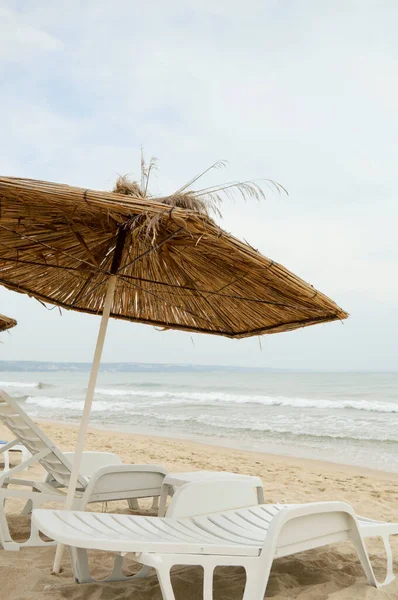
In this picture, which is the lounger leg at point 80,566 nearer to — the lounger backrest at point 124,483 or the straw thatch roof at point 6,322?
the lounger backrest at point 124,483

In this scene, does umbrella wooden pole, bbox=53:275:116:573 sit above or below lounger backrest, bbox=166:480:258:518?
above

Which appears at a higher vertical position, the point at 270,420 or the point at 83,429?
the point at 83,429

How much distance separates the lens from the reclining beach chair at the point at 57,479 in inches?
119

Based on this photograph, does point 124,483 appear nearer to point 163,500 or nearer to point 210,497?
point 163,500

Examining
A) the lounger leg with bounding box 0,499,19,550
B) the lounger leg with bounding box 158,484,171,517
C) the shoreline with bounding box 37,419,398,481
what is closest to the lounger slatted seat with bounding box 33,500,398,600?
the lounger leg with bounding box 158,484,171,517

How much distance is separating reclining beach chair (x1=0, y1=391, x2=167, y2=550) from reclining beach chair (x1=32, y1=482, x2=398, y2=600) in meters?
0.55

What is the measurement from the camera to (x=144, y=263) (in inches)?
140

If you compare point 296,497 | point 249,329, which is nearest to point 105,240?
point 249,329

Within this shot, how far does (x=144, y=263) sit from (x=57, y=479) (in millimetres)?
1531

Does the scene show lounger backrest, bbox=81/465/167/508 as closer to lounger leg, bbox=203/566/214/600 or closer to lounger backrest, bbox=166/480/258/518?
lounger backrest, bbox=166/480/258/518

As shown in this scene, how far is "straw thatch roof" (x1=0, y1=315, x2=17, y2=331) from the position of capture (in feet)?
19.4

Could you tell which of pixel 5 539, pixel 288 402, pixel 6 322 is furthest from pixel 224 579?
pixel 288 402

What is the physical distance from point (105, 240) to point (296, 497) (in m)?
3.67

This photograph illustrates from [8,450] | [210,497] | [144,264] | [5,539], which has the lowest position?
[5,539]
